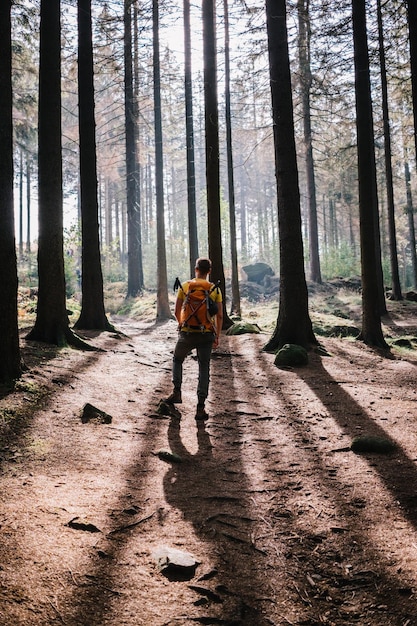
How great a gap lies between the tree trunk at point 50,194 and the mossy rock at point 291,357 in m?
4.37

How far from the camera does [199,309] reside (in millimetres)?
6305

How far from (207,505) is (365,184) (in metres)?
10.3

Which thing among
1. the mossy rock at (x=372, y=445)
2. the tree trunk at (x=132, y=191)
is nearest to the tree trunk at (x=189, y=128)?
the tree trunk at (x=132, y=191)

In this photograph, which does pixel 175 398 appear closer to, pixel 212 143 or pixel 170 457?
pixel 170 457

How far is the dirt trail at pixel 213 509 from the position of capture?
263 cm

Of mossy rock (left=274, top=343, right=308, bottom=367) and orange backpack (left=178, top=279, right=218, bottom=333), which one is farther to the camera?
mossy rock (left=274, top=343, right=308, bottom=367)

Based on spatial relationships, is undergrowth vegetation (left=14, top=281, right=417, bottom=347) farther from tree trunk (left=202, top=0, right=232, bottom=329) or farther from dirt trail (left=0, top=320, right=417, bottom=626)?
dirt trail (left=0, top=320, right=417, bottom=626)

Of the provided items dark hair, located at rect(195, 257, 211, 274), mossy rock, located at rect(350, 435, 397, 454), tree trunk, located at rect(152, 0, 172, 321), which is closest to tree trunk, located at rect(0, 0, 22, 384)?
dark hair, located at rect(195, 257, 211, 274)

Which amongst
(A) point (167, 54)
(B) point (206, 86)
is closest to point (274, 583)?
(B) point (206, 86)

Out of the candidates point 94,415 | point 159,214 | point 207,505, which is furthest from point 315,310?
point 207,505

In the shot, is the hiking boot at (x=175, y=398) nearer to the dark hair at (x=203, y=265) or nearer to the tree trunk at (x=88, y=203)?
the dark hair at (x=203, y=265)

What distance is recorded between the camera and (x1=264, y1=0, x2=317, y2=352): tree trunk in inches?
415

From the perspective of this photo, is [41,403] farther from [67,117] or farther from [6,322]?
[67,117]

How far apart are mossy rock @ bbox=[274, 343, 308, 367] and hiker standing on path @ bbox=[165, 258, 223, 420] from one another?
3.30m
